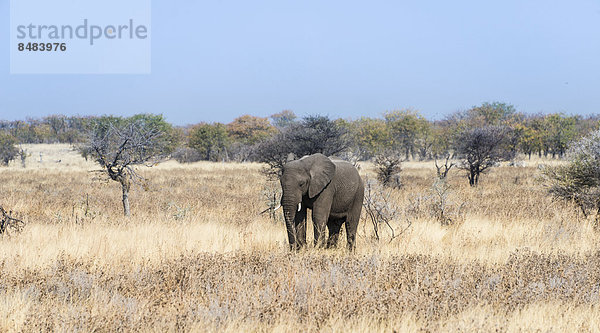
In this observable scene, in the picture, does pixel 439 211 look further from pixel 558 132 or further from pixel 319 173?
pixel 558 132

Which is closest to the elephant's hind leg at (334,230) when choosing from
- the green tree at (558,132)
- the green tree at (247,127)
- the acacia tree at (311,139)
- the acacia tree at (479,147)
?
the acacia tree at (311,139)

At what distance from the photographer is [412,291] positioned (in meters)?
5.32

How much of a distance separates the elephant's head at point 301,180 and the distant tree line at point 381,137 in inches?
503

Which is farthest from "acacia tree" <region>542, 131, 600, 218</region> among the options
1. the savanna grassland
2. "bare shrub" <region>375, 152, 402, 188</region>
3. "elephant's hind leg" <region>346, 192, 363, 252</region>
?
"bare shrub" <region>375, 152, 402, 188</region>

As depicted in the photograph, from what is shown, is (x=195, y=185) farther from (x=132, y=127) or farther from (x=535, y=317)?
(x=535, y=317)

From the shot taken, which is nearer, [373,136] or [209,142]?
[209,142]

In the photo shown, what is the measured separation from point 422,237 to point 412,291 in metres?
3.81

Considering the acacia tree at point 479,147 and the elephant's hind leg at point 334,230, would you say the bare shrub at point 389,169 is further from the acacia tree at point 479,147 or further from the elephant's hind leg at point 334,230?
the elephant's hind leg at point 334,230

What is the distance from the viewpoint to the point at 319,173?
7352 mm

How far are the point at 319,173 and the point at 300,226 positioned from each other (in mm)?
911

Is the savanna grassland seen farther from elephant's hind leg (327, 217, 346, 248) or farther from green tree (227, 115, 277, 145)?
green tree (227, 115, 277, 145)

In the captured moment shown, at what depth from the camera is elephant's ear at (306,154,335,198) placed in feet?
23.9

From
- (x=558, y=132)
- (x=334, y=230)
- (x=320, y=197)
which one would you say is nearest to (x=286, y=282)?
(x=320, y=197)

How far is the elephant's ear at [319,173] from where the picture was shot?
23.9ft
